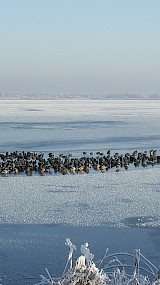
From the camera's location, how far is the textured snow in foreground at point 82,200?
335 inches

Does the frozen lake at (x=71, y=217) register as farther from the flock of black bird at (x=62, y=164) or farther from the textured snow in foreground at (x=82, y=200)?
the flock of black bird at (x=62, y=164)

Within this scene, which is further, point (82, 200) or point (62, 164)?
point (62, 164)

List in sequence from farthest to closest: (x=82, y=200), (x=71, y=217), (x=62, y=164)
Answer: (x=62, y=164)
(x=82, y=200)
(x=71, y=217)

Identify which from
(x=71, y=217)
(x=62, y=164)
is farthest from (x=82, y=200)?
(x=62, y=164)

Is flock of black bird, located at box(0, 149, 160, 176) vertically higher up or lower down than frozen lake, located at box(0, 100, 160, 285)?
higher up

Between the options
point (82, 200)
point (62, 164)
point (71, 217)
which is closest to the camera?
point (71, 217)

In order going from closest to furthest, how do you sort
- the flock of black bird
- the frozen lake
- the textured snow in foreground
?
the frozen lake
the textured snow in foreground
the flock of black bird

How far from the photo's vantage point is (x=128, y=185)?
11.7 meters

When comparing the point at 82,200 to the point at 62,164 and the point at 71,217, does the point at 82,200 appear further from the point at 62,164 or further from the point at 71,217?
the point at 62,164

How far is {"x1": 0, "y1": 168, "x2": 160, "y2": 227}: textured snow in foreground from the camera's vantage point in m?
8.51

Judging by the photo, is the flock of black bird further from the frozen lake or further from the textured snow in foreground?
the textured snow in foreground

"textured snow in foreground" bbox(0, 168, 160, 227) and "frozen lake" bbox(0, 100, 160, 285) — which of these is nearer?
"frozen lake" bbox(0, 100, 160, 285)

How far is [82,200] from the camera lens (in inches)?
390

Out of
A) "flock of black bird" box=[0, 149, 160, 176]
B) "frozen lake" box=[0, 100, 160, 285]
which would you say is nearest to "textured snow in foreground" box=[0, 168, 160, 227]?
"frozen lake" box=[0, 100, 160, 285]
